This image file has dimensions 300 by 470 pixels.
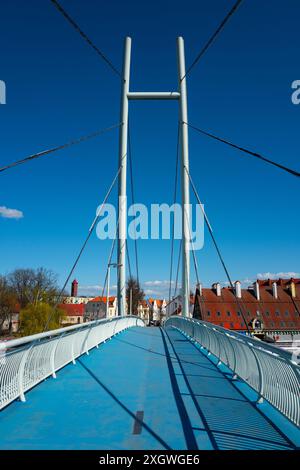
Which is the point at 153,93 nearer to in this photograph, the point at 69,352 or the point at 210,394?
the point at 69,352

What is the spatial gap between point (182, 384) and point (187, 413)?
6.34 ft

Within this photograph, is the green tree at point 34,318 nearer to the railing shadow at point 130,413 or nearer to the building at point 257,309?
the building at point 257,309

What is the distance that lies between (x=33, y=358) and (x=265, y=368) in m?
3.78

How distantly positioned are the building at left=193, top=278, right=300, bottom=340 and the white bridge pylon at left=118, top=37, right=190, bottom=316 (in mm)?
37874

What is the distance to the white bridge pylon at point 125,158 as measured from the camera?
19094 millimetres

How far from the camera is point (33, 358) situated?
6.68 m

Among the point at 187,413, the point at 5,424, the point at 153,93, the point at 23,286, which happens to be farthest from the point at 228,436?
the point at 23,286

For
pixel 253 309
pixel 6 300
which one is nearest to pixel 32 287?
pixel 6 300

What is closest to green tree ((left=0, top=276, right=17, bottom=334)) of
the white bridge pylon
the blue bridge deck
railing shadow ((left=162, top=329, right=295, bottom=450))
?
the white bridge pylon

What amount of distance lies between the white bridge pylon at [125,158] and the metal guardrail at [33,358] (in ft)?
29.2

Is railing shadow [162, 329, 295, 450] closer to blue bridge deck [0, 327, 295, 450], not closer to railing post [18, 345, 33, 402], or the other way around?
blue bridge deck [0, 327, 295, 450]

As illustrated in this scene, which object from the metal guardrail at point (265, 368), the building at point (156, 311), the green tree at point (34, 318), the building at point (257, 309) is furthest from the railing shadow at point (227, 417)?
the building at point (156, 311)

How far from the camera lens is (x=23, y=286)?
61.5 meters

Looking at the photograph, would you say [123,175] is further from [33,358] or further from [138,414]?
[138,414]
